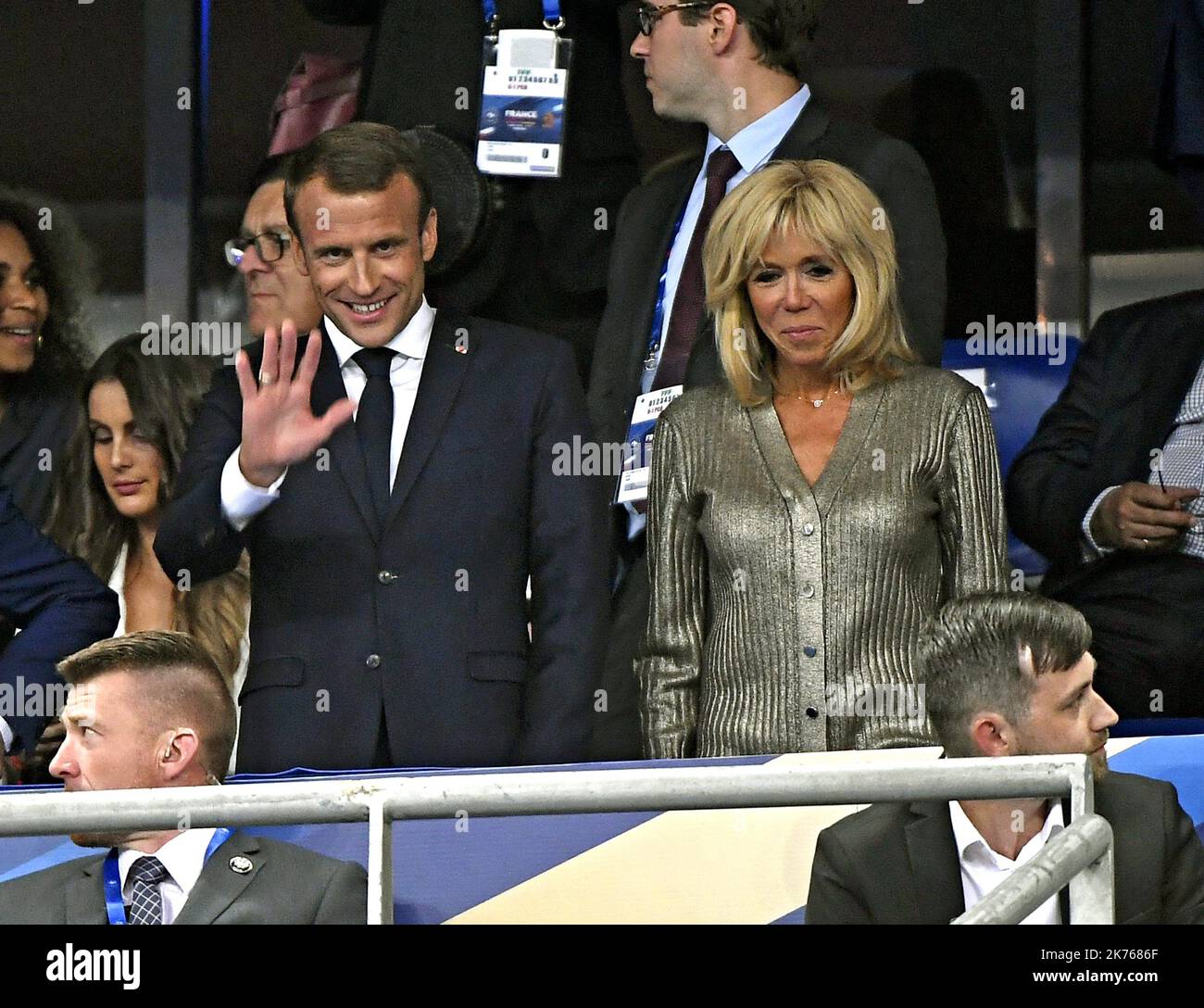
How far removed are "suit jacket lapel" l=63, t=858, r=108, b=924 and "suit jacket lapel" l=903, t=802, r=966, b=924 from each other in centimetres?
125

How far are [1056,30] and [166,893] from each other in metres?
2.67

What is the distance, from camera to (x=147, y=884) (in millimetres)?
3529

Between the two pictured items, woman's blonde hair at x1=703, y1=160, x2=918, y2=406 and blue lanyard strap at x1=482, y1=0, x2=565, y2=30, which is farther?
blue lanyard strap at x1=482, y1=0, x2=565, y2=30

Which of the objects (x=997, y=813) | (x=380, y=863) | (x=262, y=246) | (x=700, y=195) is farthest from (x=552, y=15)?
(x=380, y=863)

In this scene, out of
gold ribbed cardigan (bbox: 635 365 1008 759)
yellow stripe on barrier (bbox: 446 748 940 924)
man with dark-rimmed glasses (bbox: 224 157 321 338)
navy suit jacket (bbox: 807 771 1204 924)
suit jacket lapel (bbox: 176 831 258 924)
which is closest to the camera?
navy suit jacket (bbox: 807 771 1204 924)

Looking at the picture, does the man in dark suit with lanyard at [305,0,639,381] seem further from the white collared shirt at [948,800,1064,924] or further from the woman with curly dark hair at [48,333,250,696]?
the white collared shirt at [948,800,1064,924]

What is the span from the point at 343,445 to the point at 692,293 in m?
0.79

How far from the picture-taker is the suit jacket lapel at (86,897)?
138 inches

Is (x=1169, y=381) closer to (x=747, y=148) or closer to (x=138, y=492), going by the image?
(x=747, y=148)

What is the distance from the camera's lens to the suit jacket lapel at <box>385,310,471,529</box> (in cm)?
462

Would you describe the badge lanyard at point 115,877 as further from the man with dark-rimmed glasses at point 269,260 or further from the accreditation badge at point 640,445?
the man with dark-rimmed glasses at point 269,260

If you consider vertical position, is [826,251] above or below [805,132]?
below

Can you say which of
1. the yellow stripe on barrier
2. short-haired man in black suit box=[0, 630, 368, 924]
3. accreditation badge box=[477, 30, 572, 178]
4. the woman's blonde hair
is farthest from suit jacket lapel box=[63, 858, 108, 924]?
accreditation badge box=[477, 30, 572, 178]

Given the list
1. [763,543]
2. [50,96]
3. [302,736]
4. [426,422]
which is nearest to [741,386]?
[763,543]
